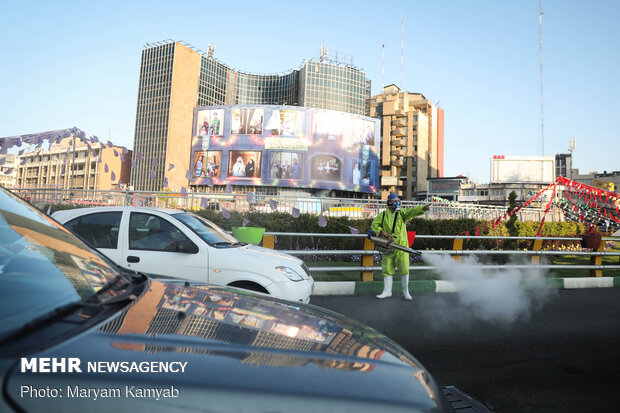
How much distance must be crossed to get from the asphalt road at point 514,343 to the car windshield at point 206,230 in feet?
7.18

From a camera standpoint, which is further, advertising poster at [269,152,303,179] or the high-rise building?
the high-rise building

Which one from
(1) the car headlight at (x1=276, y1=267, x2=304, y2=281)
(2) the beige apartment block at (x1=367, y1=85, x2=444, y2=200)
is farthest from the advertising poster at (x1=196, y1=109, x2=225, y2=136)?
(1) the car headlight at (x1=276, y1=267, x2=304, y2=281)

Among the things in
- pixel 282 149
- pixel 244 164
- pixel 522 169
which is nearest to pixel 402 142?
pixel 522 169

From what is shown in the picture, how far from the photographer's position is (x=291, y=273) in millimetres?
4816

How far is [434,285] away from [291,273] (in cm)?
470

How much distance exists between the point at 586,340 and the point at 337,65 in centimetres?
9075

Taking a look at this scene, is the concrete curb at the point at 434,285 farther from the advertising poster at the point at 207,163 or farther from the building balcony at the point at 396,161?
the building balcony at the point at 396,161

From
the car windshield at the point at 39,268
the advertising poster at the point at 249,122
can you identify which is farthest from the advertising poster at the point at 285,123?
the car windshield at the point at 39,268

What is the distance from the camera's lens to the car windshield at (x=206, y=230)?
4.94 meters

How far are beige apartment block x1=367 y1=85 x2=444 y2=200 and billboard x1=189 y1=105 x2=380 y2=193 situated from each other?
17.3 m

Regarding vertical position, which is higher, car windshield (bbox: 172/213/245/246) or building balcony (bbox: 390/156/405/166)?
building balcony (bbox: 390/156/405/166)

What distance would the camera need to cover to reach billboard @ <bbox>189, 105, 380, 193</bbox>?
66.1 m

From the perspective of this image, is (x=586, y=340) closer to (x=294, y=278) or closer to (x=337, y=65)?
Result: (x=294, y=278)

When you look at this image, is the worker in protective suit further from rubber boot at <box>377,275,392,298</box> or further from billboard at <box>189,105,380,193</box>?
billboard at <box>189,105,380,193</box>
